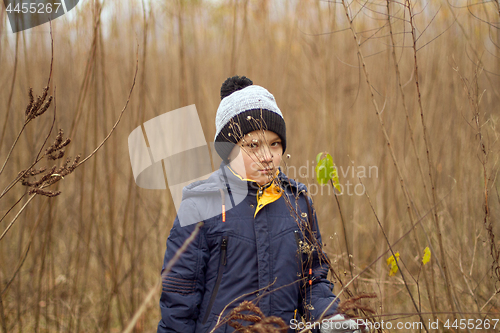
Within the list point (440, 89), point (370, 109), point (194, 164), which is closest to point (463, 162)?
point (440, 89)

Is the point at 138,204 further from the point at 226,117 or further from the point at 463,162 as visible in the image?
the point at 463,162

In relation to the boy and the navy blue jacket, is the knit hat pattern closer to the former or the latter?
the boy

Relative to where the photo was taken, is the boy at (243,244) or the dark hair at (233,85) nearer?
the boy at (243,244)

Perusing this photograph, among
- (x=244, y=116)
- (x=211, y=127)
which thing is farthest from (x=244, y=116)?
(x=211, y=127)

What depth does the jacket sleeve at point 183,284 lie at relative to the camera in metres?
1.14

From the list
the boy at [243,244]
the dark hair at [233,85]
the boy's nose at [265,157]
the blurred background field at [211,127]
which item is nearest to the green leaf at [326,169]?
the boy at [243,244]

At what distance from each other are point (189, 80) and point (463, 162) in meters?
2.01

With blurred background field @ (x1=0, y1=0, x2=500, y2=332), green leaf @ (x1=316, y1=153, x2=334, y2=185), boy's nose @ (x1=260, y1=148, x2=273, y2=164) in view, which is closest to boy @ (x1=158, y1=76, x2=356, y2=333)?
boy's nose @ (x1=260, y1=148, x2=273, y2=164)

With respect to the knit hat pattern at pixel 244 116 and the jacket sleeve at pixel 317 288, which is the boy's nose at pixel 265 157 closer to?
the knit hat pattern at pixel 244 116

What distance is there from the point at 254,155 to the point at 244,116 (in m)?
0.17

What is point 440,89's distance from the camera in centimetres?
243

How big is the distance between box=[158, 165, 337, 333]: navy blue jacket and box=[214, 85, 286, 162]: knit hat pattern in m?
0.15

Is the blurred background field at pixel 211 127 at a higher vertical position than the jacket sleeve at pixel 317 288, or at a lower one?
higher

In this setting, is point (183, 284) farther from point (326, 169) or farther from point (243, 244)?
point (326, 169)
